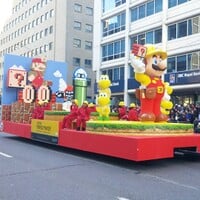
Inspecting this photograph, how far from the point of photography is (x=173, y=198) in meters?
6.84

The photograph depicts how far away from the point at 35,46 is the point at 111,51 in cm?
3009

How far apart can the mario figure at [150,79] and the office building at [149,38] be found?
1879 centimetres

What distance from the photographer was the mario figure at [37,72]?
20056mm

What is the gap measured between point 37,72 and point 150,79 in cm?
1045

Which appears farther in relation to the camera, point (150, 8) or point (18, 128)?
point (150, 8)

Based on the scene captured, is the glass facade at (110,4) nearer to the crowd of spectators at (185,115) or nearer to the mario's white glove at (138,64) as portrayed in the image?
the crowd of spectators at (185,115)

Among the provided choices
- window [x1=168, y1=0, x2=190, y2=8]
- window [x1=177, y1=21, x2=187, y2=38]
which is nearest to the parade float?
window [x1=177, y1=21, x2=187, y2=38]

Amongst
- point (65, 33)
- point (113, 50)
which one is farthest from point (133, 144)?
point (65, 33)

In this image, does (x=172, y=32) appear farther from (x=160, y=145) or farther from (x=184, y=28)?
(x=160, y=145)

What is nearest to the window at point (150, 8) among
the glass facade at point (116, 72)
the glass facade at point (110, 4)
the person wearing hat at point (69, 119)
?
the glass facade at point (110, 4)

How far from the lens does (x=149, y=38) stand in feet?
Answer: 119

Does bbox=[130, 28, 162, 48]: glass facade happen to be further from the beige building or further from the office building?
the beige building

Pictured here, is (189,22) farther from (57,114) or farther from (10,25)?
(10,25)

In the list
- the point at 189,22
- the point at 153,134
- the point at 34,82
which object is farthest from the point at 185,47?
the point at 153,134
